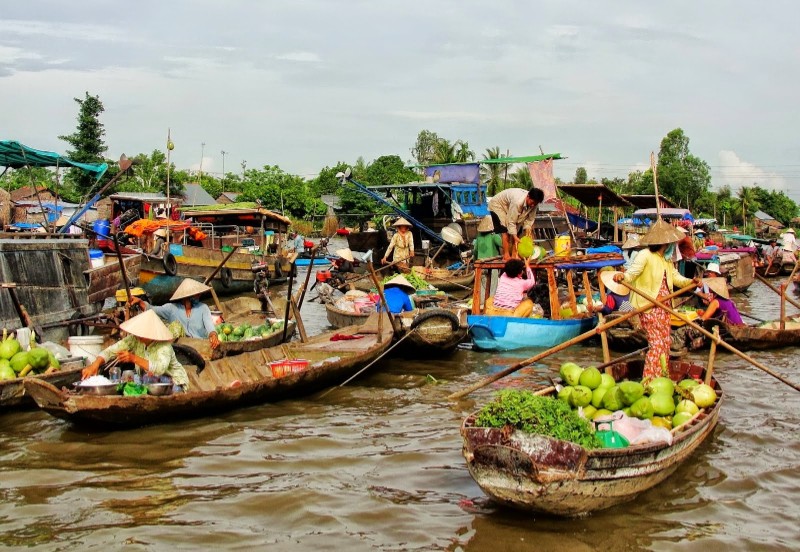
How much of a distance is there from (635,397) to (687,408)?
0.55 m

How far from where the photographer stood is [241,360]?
863cm

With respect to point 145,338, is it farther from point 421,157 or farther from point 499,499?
point 421,157

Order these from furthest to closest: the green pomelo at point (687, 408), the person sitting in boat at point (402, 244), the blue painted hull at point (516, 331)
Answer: the person sitting in boat at point (402, 244)
the blue painted hull at point (516, 331)
the green pomelo at point (687, 408)

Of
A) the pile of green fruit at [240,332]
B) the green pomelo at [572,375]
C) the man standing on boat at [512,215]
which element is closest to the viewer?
the green pomelo at [572,375]

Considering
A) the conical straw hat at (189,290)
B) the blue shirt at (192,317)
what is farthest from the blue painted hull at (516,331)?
the conical straw hat at (189,290)

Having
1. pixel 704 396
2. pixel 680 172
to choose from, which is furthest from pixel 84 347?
pixel 680 172

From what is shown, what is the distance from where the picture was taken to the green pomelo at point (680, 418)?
5.82 m

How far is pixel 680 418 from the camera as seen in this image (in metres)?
5.87

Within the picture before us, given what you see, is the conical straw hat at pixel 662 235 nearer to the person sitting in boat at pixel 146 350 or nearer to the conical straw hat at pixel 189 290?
the person sitting in boat at pixel 146 350

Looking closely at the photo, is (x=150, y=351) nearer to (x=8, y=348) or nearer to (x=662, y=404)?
(x=8, y=348)

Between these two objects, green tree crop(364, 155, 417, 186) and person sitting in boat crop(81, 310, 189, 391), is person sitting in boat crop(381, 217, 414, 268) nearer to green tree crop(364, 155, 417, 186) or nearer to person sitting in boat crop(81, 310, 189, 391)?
person sitting in boat crop(81, 310, 189, 391)

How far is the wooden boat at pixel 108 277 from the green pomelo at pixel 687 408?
377 inches

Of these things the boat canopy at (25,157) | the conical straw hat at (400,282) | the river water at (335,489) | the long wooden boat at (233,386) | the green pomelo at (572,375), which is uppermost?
the boat canopy at (25,157)

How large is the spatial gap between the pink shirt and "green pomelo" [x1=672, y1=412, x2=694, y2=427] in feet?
16.6
